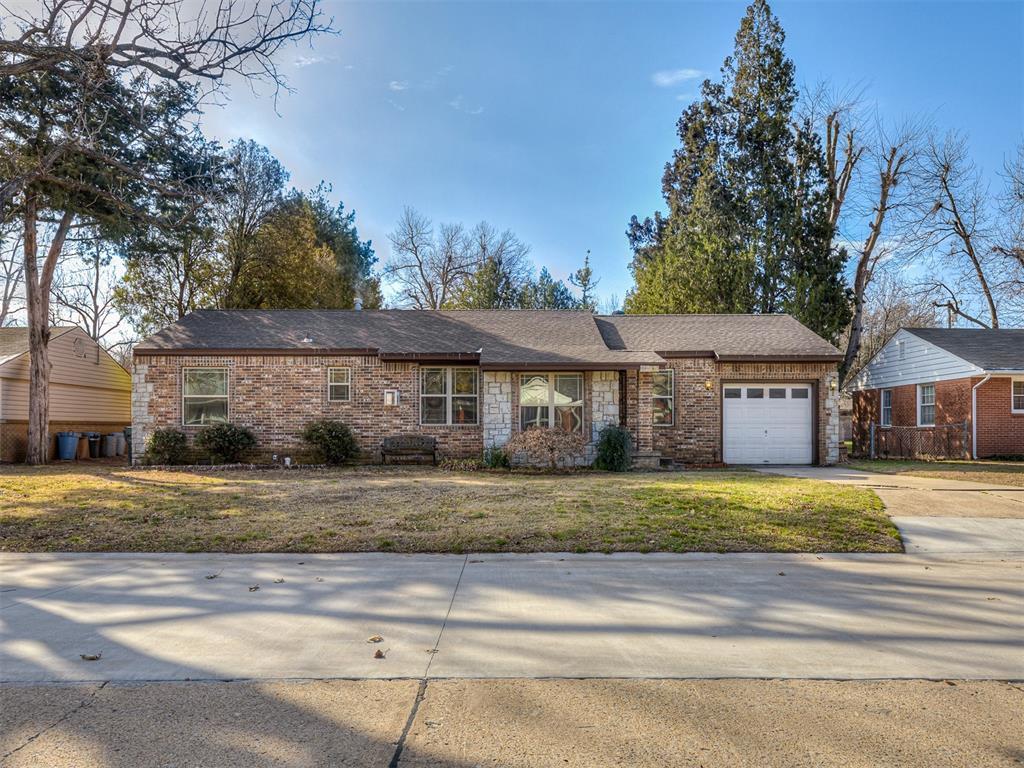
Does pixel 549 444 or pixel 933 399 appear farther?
pixel 933 399

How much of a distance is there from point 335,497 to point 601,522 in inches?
175

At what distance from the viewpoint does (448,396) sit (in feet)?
53.7

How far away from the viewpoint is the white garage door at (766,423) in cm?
1655

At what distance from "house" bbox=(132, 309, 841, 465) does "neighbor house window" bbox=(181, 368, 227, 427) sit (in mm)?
25

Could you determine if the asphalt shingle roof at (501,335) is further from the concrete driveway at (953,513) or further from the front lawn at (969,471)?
the concrete driveway at (953,513)

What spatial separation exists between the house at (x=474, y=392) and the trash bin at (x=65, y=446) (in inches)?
208

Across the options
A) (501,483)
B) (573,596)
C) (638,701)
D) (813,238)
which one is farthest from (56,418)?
(813,238)

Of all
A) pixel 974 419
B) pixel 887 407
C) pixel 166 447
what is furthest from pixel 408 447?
pixel 887 407

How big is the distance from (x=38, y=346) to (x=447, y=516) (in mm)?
16041

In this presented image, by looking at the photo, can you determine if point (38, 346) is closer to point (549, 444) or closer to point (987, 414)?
point (549, 444)

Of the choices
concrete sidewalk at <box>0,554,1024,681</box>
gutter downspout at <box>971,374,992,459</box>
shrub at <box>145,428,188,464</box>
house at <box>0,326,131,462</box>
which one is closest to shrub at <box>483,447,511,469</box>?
shrub at <box>145,428,188,464</box>

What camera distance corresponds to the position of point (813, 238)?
2450 centimetres

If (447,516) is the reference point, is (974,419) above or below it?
above

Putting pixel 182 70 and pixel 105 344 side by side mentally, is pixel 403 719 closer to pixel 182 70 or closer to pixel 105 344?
pixel 182 70
